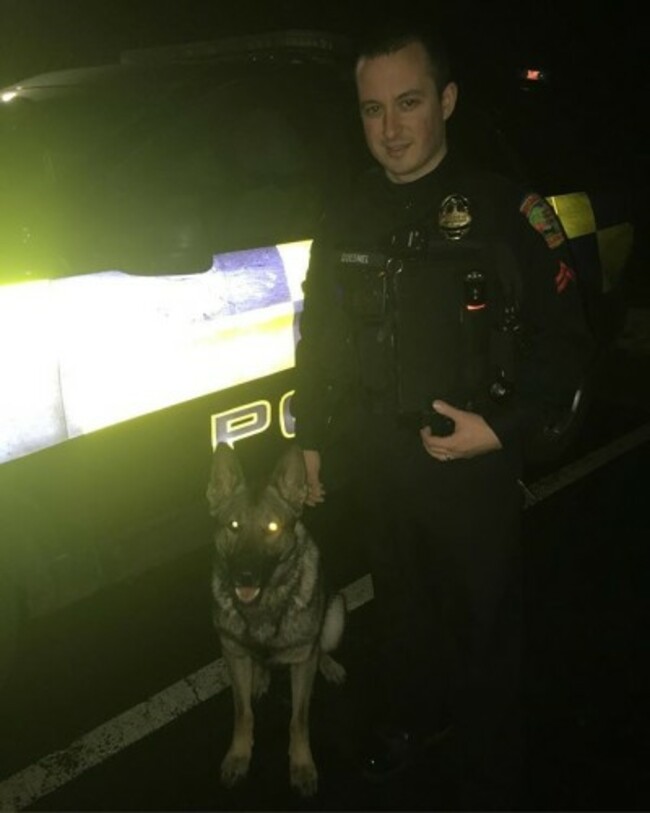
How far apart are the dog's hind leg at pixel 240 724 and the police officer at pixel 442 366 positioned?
52cm

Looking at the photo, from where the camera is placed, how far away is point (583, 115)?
4203mm

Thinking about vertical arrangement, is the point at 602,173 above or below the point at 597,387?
above

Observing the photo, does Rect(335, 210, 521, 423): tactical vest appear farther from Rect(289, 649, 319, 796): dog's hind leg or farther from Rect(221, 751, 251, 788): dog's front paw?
Rect(221, 751, 251, 788): dog's front paw

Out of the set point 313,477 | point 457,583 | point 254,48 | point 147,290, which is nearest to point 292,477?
point 313,477

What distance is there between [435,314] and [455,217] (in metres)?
0.22

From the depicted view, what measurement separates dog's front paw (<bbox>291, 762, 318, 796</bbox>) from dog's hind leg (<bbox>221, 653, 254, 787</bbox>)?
146mm

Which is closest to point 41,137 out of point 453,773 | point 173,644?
point 173,644

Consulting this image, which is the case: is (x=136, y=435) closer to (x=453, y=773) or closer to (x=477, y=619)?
(x=477, y=619)

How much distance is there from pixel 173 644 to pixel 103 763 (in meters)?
0.52

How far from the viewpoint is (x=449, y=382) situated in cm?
172

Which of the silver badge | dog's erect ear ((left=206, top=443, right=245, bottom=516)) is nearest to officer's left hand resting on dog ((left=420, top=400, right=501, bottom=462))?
the silver badge

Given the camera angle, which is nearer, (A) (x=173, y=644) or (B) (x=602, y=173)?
(A) (x=173, y=644)

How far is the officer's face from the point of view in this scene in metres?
1.67

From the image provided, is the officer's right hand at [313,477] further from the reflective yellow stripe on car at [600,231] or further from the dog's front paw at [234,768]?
the reflective yellow stripe on car at [600,231]
